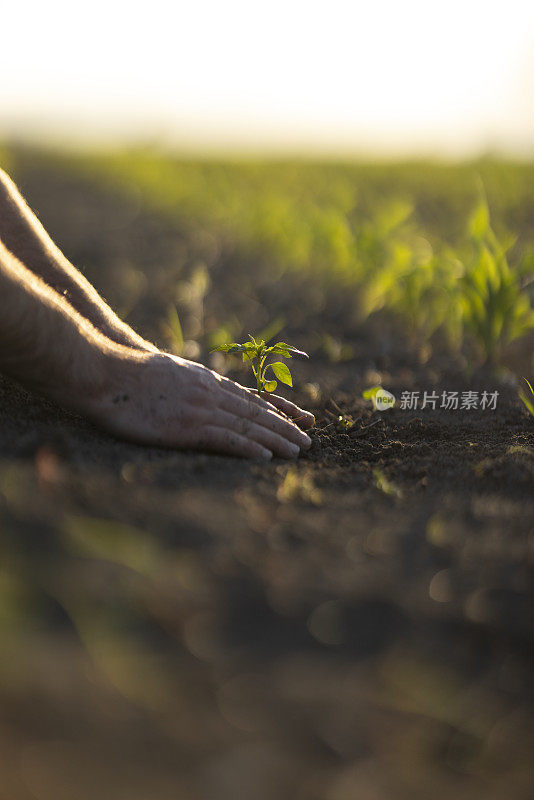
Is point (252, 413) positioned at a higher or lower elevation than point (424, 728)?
higher

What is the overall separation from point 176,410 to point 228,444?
0.52 feet

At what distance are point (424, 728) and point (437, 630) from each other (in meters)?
0.17

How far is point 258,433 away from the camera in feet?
6.06

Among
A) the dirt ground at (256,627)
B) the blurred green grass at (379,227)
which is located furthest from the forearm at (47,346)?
the blurred green grass at (379,227)

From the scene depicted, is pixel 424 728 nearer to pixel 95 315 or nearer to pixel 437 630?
pixel 437 630

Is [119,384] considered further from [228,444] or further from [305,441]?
[305,441]

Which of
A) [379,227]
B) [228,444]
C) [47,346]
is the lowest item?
[228,444]

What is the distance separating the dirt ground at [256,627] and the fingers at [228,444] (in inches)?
3.0

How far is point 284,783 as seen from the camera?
0.81 m

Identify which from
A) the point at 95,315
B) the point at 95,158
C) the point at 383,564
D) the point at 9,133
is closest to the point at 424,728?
the point at 383,564

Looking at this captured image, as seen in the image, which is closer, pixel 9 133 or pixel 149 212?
pixel 149 212

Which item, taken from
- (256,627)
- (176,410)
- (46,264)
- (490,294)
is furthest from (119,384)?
(490,294)

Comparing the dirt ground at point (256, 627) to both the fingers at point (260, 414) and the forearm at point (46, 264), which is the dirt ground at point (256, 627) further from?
the forearm at point (46, 264)

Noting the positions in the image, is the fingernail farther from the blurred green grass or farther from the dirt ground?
the blurred green grass
